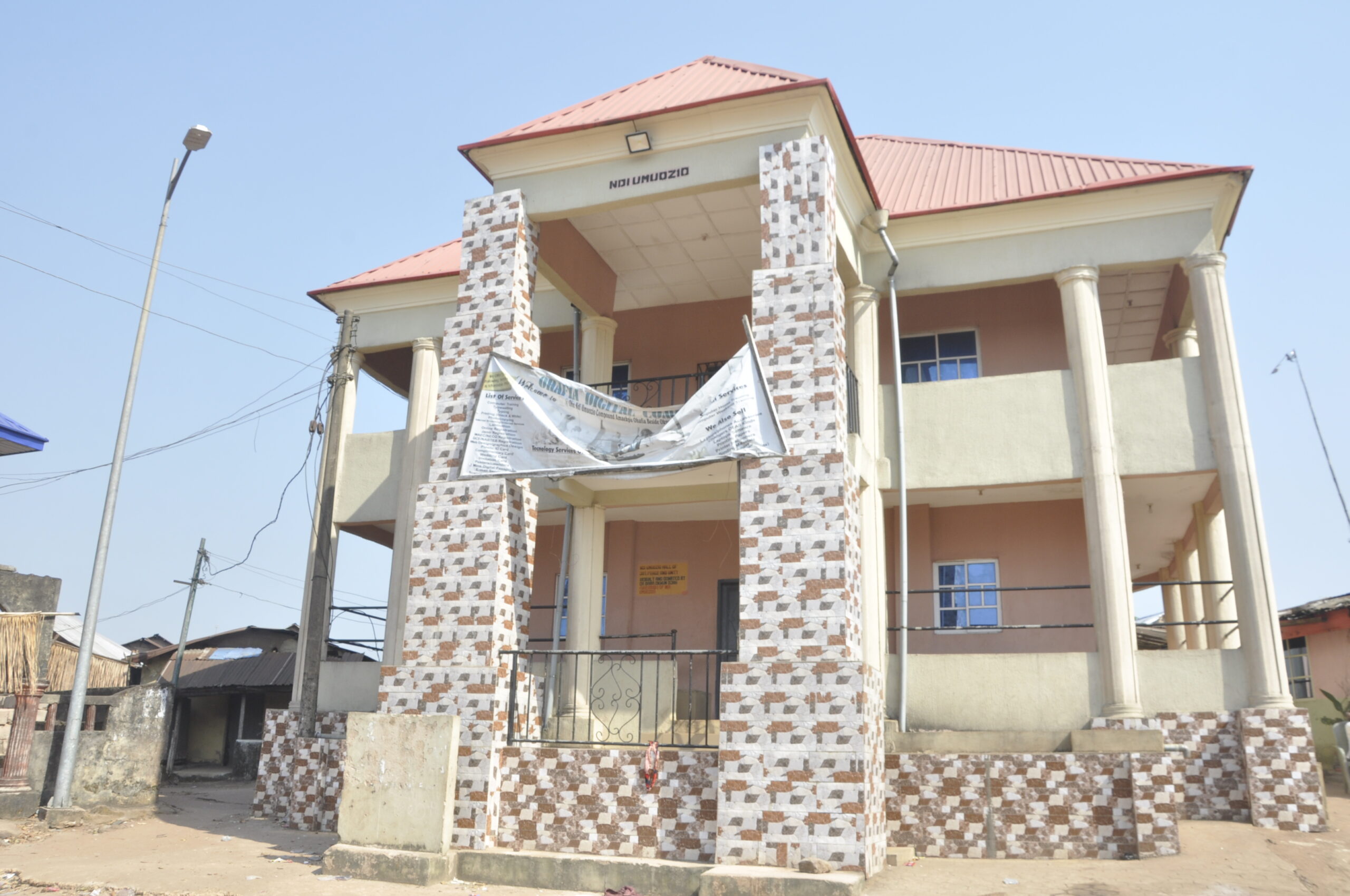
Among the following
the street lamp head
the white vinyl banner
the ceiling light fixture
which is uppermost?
the street lamp head

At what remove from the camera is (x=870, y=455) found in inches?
512

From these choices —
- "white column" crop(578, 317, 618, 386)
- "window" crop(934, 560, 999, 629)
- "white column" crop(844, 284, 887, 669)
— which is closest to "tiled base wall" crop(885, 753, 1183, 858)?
"white column" crop(844, 284, 887, 669)

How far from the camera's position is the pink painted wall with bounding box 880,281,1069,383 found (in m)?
14.8

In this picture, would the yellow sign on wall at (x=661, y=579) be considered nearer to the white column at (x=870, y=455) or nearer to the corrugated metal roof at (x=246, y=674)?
the white column at (x=870, y=455)

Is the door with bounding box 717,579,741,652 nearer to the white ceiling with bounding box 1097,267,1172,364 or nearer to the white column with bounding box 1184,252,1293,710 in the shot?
the white ceiling with bounding box 1097,267,1172,364

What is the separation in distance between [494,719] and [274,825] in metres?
5.75

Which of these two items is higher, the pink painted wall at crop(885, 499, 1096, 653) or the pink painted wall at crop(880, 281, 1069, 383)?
the pink painted wall at crop(880, 281, 1069, 383)

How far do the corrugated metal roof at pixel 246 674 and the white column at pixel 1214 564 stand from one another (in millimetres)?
21594

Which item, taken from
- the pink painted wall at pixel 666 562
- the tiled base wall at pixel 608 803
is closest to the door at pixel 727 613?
the pink painted wall at pixel 666 562

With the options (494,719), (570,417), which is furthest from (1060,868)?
(570,417)

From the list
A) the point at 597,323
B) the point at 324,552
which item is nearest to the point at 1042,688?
the point at 597,323

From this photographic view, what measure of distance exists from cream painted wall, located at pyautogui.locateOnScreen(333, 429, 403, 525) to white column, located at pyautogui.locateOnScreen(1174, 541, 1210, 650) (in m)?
12.3

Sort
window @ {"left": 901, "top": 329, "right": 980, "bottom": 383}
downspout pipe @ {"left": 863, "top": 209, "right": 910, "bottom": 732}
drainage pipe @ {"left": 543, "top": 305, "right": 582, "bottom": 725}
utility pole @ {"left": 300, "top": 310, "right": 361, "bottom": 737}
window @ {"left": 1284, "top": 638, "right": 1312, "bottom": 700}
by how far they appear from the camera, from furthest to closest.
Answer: window @ {"left": 1284, "top": 638, "right": 1312, "bottom": 700}, window @ {"left": 901, "top": 329, "right": 980, "bottom": 383}, utility pole @ {"left": 300, "top": 310, "right": 361, "bottom": 737}, downspout pipe @ {"left": 863, "top": 209, "right": 910, "bottom": 732}, drainage pipe @ {"left": 543, "top": 305, "right": 582, "bottom": 725}

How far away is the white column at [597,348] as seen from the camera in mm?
14133
